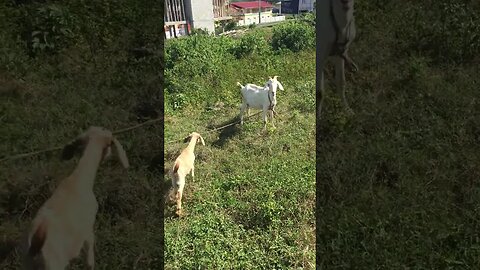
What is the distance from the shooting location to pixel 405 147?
3723mm

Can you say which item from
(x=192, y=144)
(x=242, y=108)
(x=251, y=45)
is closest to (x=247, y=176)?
(x=192, y=144)

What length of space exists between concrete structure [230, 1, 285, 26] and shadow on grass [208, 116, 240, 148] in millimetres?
1240

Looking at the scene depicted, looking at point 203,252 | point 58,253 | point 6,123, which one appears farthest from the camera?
point 6,123

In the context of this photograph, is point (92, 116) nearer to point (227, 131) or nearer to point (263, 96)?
point (227, 131)

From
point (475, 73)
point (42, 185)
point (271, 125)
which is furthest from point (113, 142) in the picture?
point (475, 73)

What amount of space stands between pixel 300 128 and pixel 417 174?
120 cm

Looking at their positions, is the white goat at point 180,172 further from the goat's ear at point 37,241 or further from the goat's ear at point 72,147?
the goat's ear at point 37,241

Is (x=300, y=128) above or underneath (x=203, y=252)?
above

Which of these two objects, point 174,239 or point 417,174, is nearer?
point 174,239

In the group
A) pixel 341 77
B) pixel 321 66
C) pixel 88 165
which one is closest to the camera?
pixel 88 165

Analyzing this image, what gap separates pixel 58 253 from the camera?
2371mm

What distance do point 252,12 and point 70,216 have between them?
325cm

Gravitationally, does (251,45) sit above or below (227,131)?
above

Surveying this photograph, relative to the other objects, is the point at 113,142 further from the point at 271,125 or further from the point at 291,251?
the point at 271,125
